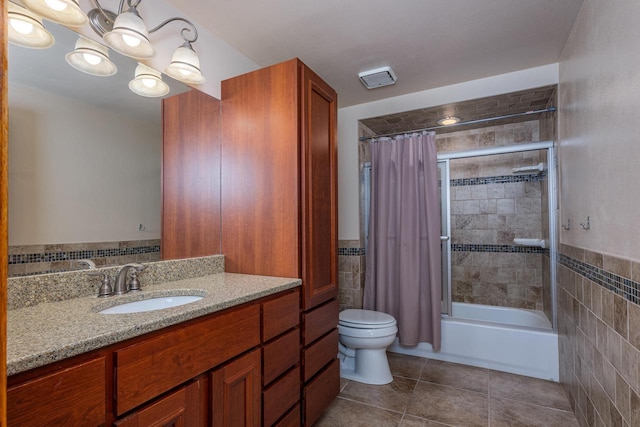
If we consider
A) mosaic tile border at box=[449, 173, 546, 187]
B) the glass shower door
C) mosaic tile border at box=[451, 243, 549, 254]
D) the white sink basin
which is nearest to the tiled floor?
the glass shower door

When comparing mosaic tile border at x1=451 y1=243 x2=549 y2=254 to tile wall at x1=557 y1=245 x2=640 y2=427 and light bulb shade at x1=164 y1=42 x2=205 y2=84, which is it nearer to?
tile wall at x1=557 y1=245 x2=640 y2=427

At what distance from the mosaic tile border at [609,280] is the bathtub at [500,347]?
0.76 m

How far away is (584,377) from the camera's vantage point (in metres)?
1.68

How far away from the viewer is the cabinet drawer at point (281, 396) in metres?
1.39

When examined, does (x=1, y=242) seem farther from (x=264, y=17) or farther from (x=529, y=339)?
(x=529, y=339)

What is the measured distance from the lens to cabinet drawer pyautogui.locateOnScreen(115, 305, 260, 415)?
855 mm

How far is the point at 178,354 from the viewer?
100cm

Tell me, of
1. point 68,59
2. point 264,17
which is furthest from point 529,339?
point 68,59

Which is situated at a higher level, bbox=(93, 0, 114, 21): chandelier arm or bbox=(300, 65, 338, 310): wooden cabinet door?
bbox=(93, 0, 114, 21): chandelier arm

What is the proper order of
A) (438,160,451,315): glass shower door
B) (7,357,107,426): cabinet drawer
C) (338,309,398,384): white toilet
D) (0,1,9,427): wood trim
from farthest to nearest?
(438,160,451,315): glass shower door
(338,309,398,384): white toilet
(7,357,107,426): cabinet drawer
(0,1,9,427): wood trim

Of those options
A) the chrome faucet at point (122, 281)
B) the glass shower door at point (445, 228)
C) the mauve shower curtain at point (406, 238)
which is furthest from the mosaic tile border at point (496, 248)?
the chrome faucet at point (122, 281)

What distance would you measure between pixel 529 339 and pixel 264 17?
9.42 ft

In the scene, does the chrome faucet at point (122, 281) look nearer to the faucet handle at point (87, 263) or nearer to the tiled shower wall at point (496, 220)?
the faucet handle at point (87, 263)

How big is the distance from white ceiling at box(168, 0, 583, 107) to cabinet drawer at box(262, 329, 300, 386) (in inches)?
69.0
